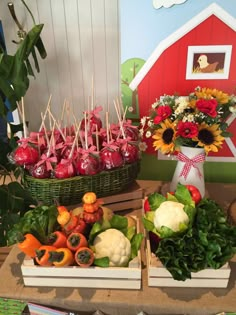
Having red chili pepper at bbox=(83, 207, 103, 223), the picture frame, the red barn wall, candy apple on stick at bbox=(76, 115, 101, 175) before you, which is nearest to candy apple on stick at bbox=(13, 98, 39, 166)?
candy apple on stick at bbox=(76, 115, 101, 175)

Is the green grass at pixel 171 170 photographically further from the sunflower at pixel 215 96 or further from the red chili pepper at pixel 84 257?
the red chili pepper at pixel 84 257

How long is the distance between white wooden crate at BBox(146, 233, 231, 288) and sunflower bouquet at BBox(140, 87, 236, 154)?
330mm

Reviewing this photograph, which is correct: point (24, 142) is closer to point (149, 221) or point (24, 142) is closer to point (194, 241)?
point (149, 221)

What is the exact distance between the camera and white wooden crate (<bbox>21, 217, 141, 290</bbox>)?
0.76 metres

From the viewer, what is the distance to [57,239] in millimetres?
767

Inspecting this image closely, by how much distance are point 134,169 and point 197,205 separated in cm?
28

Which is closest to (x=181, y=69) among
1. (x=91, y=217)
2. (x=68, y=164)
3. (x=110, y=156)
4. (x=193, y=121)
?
(x=193, y=121)

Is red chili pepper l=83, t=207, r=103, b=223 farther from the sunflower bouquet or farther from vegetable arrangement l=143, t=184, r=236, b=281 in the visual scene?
the sunflower bouquet

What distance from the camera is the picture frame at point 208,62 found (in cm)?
110

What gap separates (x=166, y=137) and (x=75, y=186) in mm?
329

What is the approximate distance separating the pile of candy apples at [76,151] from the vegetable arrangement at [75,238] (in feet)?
0.50

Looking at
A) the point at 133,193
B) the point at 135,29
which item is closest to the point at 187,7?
the point at 135,29

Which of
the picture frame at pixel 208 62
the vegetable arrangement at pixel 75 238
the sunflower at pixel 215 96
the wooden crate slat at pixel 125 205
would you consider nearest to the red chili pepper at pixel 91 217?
the vegetable arrangement at pixel 75 238

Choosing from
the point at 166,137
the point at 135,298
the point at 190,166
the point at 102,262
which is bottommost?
the point at 135,298
